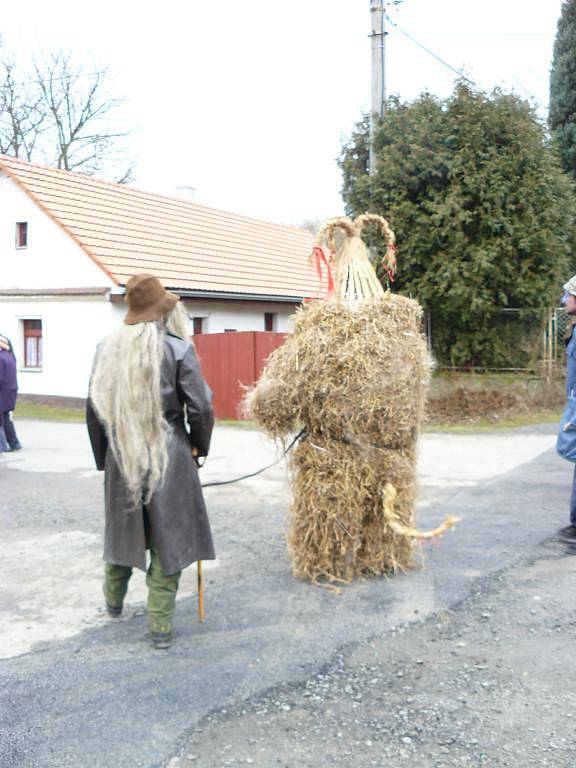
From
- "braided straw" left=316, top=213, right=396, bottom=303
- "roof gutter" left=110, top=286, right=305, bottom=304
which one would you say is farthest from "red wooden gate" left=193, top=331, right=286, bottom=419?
"braided straw" left=316, top=213, right=396, bottom=303

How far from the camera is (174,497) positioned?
171 inches

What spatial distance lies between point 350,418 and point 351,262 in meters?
1.12

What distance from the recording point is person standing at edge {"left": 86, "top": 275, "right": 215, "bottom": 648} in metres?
4.28

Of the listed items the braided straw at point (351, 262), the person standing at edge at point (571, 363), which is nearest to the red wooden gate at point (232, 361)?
the person standing at edge at point (571, 363)

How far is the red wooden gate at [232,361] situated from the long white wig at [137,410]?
11.8 meters

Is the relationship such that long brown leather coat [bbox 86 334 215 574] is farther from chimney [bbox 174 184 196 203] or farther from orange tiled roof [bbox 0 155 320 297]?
chimney [bbox 174 184 196 203]

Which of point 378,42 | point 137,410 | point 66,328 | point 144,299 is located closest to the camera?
point 137,410

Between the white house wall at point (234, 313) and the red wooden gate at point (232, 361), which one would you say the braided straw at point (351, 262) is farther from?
the white house wall at point (234, 313)

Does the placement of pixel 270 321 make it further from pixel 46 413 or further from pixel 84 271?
pixel 46 413

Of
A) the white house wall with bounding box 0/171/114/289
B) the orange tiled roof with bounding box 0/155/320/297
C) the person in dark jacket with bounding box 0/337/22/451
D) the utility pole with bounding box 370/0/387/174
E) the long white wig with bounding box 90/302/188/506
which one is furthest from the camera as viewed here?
the orange tiled roof with bounding box 0/155/320/297

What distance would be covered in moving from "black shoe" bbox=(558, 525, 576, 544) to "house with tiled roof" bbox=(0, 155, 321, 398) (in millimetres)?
12998

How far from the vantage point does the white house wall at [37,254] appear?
18.4m

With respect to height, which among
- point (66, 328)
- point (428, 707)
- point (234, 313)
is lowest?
point (428, 707)

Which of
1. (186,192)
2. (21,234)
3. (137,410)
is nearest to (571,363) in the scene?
(137,410)
